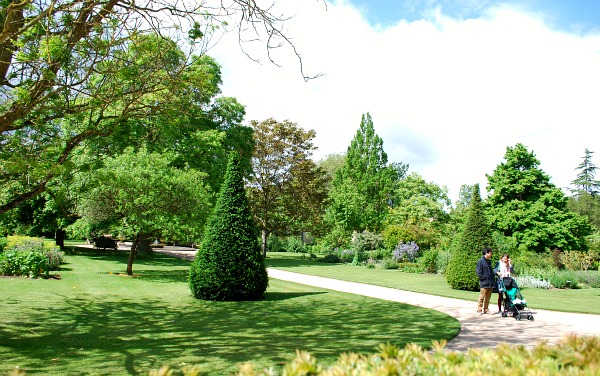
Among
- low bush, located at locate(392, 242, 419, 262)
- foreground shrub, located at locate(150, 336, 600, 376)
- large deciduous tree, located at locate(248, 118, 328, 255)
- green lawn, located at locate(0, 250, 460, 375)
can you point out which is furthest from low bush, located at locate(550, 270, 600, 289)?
large deciduous tree, located at locate(248, 118, 328, 255)

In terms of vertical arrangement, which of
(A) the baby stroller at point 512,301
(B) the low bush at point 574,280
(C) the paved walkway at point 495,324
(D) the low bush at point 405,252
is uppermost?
(D) the low bush at point 405,252

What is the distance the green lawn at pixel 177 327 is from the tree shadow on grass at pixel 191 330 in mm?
17

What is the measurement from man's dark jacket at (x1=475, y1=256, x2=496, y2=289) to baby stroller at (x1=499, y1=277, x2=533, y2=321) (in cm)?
26

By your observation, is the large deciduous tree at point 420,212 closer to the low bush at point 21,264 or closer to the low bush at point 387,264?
the low bush at point 387,264

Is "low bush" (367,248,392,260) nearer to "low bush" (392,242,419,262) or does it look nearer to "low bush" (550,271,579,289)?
"low bush" (392,242,419,262)

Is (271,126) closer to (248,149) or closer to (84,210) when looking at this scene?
(248,149)

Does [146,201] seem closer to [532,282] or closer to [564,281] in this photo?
[532,282]

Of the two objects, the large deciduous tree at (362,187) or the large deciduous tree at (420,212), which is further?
the large deciduous tree at (362,187)

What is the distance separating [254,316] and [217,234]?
300 centimetres

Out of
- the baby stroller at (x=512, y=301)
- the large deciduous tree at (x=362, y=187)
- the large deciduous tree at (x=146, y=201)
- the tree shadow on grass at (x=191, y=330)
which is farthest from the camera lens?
the large deciduous tree at (x=362, y=187)

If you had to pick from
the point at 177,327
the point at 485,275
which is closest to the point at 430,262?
the point at 485,275

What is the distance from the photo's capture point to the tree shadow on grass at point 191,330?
6.20m

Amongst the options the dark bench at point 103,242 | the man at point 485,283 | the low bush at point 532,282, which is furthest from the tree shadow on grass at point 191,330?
the dark bench at point 103,242

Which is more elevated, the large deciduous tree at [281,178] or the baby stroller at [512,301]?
the large deciduous tree at [281,178]
